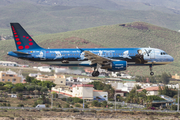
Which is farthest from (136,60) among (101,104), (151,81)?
(151,81)

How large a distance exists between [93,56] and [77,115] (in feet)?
112

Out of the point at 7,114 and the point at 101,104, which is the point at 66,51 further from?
the point at 101,104

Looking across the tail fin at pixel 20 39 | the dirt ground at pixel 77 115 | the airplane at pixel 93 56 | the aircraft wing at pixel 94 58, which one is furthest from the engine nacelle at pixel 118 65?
the dirt ground at pixel 77 115

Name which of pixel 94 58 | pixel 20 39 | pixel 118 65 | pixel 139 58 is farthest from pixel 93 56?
pixel 20 39

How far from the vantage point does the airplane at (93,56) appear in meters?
58.7

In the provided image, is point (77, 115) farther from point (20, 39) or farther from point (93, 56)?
point (93, 56)

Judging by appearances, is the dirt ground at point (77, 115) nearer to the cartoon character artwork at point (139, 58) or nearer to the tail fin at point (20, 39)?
the tail fin at point (20, 39)

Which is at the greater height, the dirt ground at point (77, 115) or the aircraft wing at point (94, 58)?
the aircraft wing at point (94, 58)

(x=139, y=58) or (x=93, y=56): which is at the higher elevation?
(x=93, y=56)

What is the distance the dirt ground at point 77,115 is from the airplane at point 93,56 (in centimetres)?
2316

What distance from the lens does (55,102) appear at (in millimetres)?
109062

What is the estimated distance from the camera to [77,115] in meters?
87.9

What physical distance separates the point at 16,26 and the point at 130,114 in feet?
150

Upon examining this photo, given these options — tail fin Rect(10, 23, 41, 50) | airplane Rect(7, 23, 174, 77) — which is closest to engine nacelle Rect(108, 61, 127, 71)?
airplane Rect(7, 23, 174, 77)
